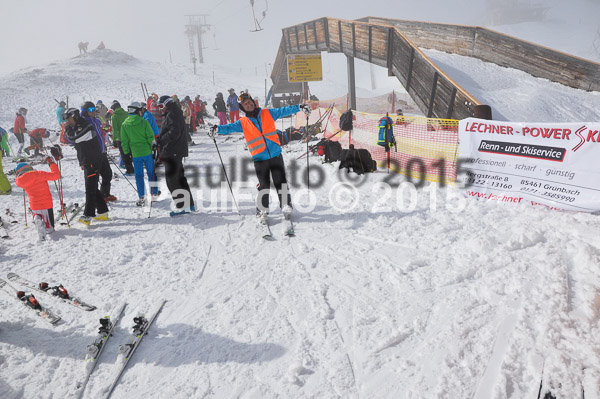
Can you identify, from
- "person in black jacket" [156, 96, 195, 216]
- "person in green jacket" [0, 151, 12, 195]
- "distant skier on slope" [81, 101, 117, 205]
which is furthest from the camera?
"person in green jacket" [0, 151, 12, 195]

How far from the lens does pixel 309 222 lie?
536cm

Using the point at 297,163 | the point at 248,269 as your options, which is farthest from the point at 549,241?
the point at 297,163

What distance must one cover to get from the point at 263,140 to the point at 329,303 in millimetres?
2746

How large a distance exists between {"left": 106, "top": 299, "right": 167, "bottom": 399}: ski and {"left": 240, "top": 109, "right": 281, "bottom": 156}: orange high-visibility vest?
274 centimetres

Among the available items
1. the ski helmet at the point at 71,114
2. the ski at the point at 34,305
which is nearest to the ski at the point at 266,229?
the ski at the point at 34,305

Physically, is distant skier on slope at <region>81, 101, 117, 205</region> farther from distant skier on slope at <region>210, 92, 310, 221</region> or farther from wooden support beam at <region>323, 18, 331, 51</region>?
wooden support beam at <region>323, 18, 331, 51</region>

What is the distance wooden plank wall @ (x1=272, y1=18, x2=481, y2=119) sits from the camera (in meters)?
8.77

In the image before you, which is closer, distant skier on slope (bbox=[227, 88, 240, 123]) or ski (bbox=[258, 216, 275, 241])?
ski (bbox=[258, 216, 275, 241])

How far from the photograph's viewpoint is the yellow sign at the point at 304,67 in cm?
2075

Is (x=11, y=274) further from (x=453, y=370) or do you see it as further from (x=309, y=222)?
(x=453, y=370)

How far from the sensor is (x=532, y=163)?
528cm

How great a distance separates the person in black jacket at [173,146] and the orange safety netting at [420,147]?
472 cm

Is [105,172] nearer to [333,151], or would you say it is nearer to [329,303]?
[329,303]

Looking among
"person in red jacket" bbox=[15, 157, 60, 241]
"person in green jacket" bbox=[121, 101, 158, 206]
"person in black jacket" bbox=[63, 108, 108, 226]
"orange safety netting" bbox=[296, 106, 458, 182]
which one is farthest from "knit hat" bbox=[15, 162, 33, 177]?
"orange safety netting" bbox=[296, 106, 458, 182]
